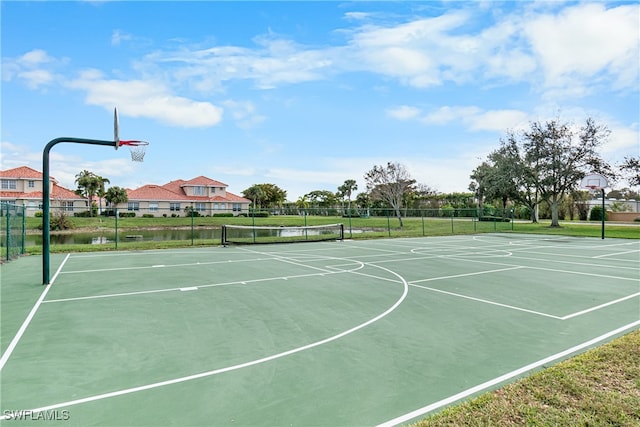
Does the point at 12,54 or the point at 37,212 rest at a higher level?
the point at 12,54

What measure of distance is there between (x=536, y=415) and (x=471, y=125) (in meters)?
25.8

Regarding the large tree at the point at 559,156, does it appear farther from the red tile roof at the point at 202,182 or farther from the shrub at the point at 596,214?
the red tile roof at the point at 202,182

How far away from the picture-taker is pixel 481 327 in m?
5.39

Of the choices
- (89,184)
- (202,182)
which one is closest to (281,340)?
(89,184)

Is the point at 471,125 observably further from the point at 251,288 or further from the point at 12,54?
the point at 12,54

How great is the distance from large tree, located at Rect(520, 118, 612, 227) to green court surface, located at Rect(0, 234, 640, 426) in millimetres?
25390

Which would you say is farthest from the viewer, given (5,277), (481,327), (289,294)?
(5,277)

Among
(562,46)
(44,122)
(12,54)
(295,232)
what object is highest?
(562,46)

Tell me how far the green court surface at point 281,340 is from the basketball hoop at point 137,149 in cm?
300

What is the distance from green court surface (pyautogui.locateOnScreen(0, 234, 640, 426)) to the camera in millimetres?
3178

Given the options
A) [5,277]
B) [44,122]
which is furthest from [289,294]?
[44,122]

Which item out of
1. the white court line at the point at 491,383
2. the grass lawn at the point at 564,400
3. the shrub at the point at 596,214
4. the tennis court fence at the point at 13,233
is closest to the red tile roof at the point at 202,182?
the tennis court fence at the point at 13,233

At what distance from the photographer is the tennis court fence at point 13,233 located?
480 inches

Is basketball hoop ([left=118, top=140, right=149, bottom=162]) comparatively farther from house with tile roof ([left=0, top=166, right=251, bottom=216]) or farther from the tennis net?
house with tile roof ([left=0, top=166, right=251, bottom=216])
